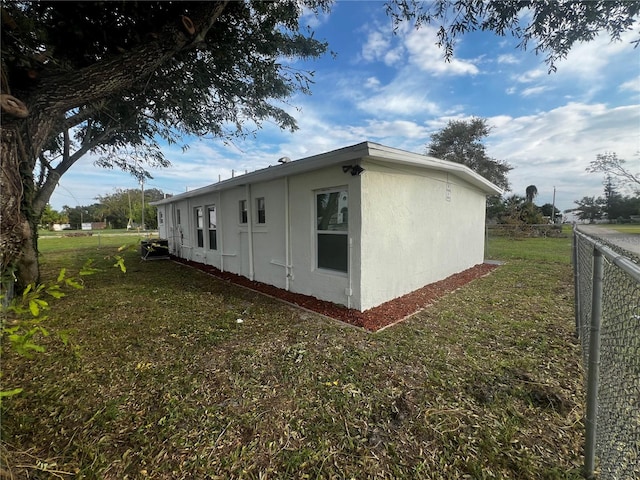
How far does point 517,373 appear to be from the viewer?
2910 millimetres

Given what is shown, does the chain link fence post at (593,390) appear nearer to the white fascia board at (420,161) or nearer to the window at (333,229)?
the white fascia board at (420,161)

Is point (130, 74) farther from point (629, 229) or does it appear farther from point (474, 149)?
point (629, 229)

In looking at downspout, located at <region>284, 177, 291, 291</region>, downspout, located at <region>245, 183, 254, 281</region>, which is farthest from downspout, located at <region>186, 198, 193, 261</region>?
downspout, located at <region>284, 177, 291, 291</region>

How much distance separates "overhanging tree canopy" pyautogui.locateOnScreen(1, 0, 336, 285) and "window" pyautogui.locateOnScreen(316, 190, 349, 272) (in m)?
3.33

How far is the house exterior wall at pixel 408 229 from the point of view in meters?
4.74

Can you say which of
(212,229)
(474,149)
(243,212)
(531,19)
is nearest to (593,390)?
(531,19)

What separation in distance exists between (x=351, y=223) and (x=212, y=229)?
6249 mm

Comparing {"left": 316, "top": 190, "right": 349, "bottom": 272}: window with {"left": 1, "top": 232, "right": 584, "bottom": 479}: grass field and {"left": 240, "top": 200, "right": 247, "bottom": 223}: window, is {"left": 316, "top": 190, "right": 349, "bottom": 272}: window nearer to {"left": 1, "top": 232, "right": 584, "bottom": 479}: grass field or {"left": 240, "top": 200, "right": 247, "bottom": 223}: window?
{"left": 1, "top": 232, "right": 584, "bottom": 479}: grass field

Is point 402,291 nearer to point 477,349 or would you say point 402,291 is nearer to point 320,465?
point 477,349

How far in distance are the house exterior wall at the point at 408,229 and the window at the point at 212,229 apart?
238 inches

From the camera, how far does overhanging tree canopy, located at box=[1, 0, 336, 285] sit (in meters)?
3.57

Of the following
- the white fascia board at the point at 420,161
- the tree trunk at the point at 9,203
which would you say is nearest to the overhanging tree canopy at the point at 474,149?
the white fascia board at the point at 420,161

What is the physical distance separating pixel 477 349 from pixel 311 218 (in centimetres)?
342

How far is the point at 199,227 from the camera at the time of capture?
10234mm
